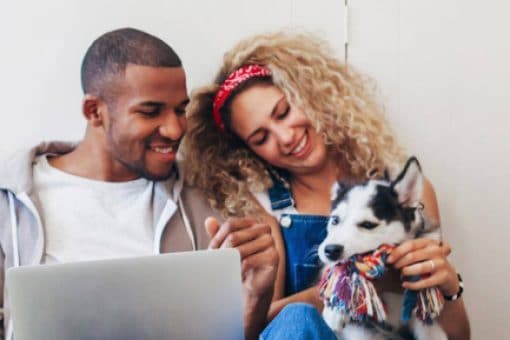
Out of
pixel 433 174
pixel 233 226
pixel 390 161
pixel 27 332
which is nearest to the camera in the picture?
pixel 27 332

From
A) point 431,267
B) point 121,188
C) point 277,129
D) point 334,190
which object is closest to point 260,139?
point 277,129

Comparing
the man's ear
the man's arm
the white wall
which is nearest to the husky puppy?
the man's arm

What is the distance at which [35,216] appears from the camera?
38.9 inches

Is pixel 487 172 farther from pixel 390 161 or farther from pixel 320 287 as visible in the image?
pixel 320 287

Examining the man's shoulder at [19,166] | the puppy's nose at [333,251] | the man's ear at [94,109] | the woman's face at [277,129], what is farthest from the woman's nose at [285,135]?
the man's shoulder at [19,166]

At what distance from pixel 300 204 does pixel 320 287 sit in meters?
0.16

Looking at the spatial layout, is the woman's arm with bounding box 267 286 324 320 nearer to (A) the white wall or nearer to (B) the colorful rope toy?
(B) the colorful rope toy

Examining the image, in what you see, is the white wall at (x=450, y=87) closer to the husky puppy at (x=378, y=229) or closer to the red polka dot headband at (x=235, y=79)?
the red polka dot headband at (x=235, y=79)

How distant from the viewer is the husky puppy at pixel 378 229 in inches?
38.7

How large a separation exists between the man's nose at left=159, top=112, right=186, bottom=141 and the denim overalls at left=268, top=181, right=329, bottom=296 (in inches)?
8.6

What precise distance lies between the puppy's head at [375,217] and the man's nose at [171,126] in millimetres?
319

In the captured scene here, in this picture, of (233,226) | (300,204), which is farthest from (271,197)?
(233,226)

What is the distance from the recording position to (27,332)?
69 centimetres

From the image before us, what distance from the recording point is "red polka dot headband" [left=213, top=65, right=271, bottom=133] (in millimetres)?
1074
